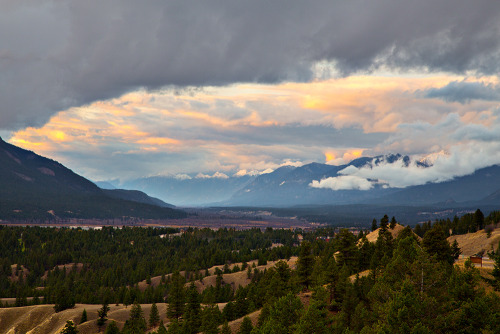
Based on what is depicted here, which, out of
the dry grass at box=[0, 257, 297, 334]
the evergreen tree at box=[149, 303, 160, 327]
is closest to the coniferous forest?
the evergreen tree at box=[149, 303, 160, 327]

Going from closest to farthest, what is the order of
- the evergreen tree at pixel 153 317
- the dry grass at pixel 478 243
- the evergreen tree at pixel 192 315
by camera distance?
the evergreen tree at pixel 192 315 < the evergreen tree at pixel 153 317 < the dry grass at pixel 478 243

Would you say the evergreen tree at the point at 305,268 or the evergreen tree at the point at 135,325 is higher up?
the evergreen tree at the point at 305,268

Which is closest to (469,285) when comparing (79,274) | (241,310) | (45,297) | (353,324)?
(353,324)

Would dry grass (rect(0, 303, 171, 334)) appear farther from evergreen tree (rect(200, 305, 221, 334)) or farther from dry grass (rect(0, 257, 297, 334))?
evergreen tree (rect(200, 305, 221, 334))

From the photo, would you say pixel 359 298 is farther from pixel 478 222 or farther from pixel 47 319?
pixel 478 222

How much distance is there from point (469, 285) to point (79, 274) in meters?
189

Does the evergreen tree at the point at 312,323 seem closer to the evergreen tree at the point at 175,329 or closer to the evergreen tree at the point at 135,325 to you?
the evergreen tree at the point at 175,329

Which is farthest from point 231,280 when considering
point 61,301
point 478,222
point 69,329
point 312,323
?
point 312,323

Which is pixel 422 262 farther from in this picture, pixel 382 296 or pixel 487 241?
pixel 487 241

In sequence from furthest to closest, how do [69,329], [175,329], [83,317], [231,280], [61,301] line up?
[231,280] → [61,301] → [83,317] → [69,329] → [175,329]

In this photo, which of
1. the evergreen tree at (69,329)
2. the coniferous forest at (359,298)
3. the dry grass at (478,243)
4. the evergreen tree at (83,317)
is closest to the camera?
the coniferous forest at (359,298)

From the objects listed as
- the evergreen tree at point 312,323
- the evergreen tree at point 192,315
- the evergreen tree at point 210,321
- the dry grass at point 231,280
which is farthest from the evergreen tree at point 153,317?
the evergreen tree at point 312,323

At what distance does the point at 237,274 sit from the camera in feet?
581

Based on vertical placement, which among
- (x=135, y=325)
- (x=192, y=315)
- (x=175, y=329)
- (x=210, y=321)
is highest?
(x=210, y=321)
